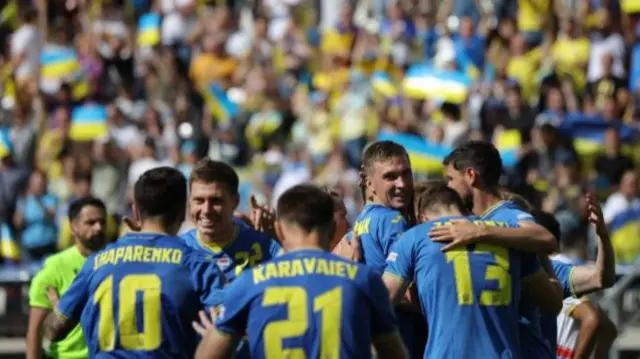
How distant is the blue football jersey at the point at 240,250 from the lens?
34.6ft

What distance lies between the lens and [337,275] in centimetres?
831

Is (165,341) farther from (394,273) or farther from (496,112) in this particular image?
(496,112)

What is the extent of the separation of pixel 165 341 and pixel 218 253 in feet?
5.05

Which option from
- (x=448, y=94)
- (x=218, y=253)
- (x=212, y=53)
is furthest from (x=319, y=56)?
(x=218, y=253)

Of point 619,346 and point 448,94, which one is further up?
point 448,94

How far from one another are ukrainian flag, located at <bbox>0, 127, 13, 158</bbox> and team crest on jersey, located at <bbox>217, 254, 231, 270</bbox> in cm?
1171

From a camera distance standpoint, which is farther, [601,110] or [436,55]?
[436,55]

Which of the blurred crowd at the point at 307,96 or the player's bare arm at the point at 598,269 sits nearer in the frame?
the player's bare arm at the point at 598,269

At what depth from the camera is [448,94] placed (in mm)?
22234

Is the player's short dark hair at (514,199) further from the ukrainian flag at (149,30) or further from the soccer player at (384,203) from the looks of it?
the ukrainian flag at (149,30)

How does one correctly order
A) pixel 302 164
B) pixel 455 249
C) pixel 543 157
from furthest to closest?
pixel 302 164, pixel 543 157, pixel 455 249

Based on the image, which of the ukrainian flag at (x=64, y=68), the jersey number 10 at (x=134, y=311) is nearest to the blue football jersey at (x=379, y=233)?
the jersey number 10 at (x=134, y=311)

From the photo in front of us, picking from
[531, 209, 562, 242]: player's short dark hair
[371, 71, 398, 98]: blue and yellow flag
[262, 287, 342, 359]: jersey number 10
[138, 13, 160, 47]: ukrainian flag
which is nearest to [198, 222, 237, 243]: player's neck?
[531, 209, 562, 242]: player's short dark hair

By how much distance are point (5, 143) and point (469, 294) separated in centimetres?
1340
